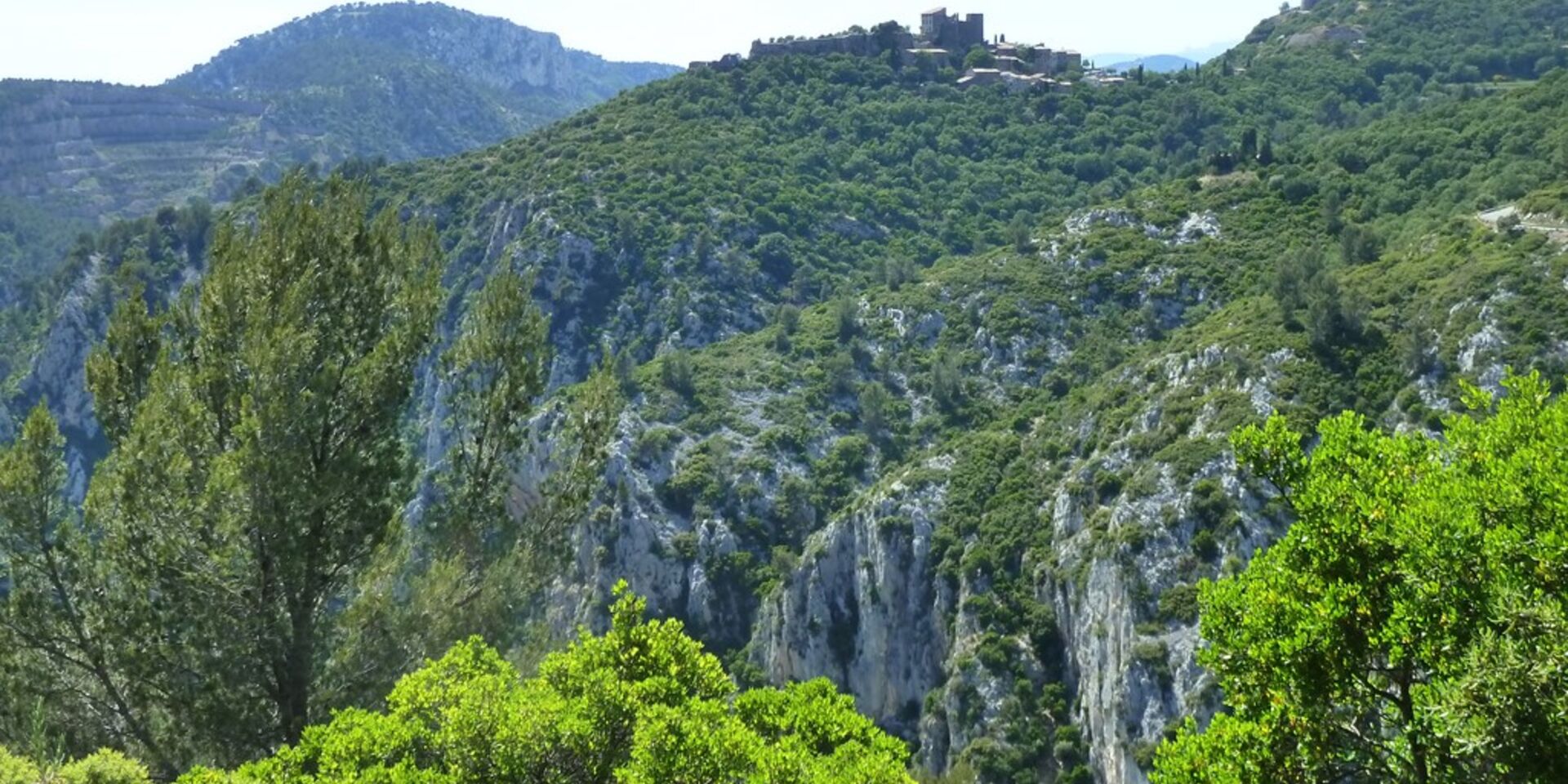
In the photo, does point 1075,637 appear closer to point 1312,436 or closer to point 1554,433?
point 1312,436

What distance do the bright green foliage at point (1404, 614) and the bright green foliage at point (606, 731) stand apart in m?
2.97

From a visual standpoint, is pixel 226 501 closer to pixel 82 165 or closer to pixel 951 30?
pixel 951 30

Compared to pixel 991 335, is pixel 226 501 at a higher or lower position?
higher

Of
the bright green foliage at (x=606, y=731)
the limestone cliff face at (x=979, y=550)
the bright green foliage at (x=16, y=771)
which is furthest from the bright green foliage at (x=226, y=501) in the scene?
the limestone cliff face at (x=979, y=550)

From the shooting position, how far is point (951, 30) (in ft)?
434

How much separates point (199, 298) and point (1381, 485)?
15176 millimetres

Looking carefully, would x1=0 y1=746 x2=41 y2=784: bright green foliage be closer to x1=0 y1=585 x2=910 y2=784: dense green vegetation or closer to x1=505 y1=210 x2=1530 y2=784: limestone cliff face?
x1=0 y1=585 x2=910 y2=784: dense green vegetation

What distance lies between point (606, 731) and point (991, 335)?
5638 cm

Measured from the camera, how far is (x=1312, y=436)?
1561 inches

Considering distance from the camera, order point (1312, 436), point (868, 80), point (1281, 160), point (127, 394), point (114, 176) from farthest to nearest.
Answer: point (114, 176) < point (868, 80) < point (1281, 160) < point (1312, 436) < point (127, 394)

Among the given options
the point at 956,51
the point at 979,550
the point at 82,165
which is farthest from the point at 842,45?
the point at 82,165

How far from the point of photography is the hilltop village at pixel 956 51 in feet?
386

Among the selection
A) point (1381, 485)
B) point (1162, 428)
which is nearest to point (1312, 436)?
point (1162, 428)

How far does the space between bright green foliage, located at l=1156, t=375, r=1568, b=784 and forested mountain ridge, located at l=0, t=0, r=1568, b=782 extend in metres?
8.03
